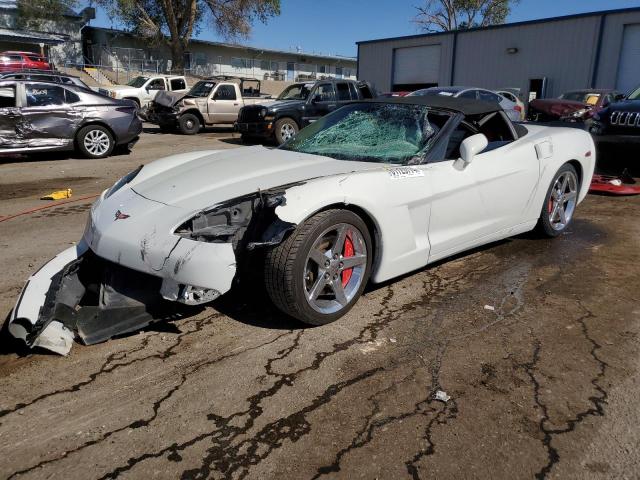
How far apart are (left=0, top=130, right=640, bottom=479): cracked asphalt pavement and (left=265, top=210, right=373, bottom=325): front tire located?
0.53ft

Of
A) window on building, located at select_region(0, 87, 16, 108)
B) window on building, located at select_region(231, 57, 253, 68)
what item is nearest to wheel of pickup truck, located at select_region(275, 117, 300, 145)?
window on building, located at select_region(0, 87, 16, 108)

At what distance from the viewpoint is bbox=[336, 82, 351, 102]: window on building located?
552 inches

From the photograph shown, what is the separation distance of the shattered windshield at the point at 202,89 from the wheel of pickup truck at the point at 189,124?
0.81 m

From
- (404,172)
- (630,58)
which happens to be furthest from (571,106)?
(404,172)

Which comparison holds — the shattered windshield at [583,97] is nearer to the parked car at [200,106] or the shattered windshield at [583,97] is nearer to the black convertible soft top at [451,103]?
the parked car at [200,106]

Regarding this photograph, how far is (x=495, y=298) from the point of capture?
3812 millimetres

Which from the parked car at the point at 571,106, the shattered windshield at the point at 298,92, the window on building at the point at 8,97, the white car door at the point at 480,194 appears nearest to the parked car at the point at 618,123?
the white car door at the point at 480,194

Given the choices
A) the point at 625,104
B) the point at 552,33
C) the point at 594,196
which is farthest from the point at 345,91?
the point at 552,33

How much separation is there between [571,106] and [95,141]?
528 inches

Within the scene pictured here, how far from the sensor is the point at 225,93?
55.5 ft

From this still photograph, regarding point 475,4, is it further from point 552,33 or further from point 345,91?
point 345,91

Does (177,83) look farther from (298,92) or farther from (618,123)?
(618,123)

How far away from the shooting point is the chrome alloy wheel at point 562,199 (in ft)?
16.6

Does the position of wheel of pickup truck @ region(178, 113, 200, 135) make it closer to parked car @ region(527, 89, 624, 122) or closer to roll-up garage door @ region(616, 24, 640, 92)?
parked car @ region(527, 89, 624, 122)
